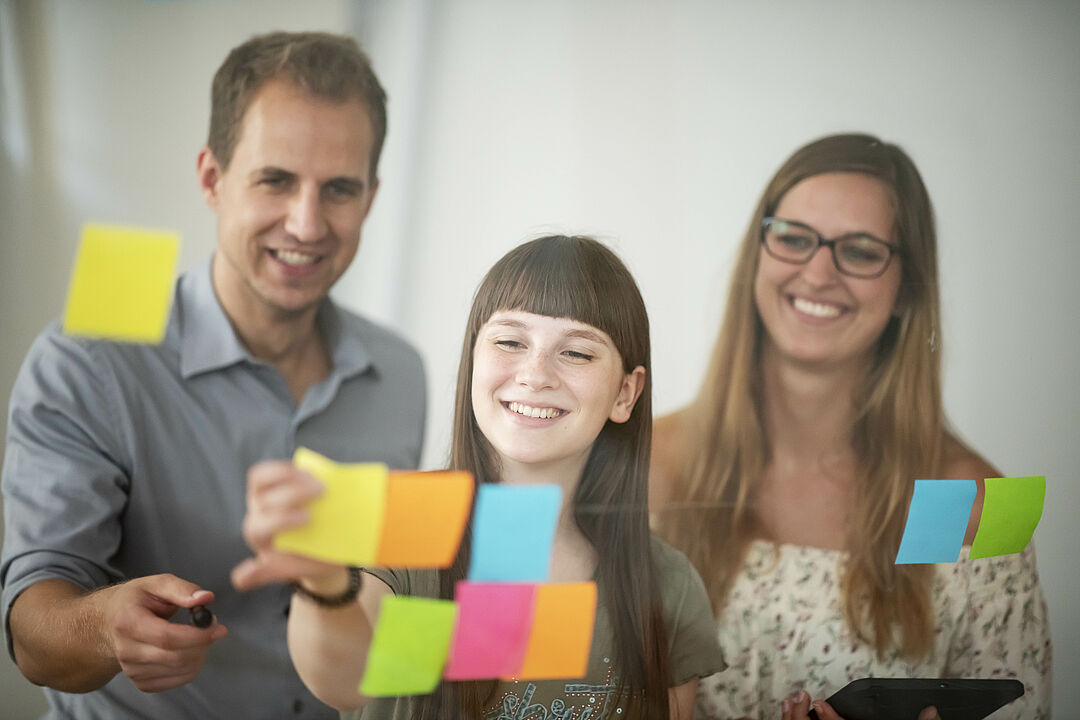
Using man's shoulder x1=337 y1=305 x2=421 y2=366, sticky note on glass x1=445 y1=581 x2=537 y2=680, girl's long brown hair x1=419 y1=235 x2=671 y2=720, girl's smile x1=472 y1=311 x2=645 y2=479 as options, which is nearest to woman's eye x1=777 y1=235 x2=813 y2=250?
girl's long brown hair x1=419 y1=235 x2=671 y2=720

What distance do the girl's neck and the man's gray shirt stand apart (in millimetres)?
597

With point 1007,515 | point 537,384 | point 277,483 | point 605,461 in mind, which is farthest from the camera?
point 1007,515

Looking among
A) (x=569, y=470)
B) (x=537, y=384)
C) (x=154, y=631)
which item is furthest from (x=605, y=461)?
(x=154, y=631)

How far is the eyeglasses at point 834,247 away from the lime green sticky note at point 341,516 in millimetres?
733

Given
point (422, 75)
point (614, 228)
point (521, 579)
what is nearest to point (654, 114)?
point (614, 228)

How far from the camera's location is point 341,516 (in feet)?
2.56

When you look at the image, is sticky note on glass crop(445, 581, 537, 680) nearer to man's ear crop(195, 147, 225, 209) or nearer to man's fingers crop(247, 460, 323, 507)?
man's fingers crop(247, 460, 323, 507)

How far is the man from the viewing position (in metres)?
0.98

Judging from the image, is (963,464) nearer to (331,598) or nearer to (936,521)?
(936,521)

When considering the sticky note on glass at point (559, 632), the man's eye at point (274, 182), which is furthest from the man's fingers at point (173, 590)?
the man's eye at point (274, 182)

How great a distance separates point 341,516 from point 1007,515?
0.91 m

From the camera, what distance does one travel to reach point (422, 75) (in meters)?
1.14

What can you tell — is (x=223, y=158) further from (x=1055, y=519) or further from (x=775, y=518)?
(x=1055, y=519)

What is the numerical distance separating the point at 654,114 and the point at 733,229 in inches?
8.0
